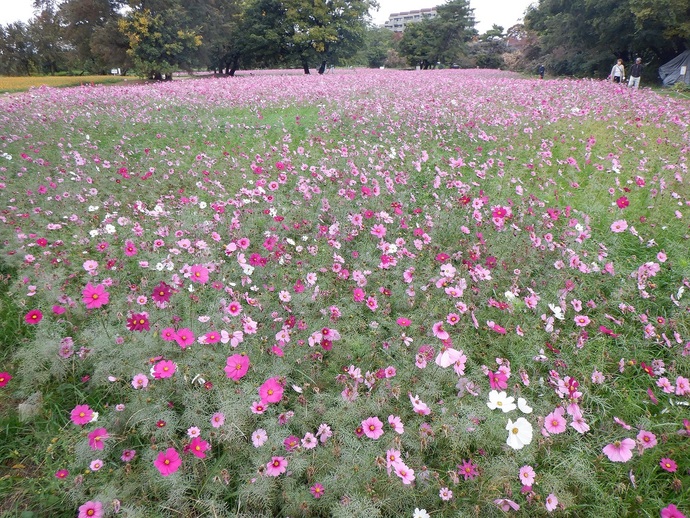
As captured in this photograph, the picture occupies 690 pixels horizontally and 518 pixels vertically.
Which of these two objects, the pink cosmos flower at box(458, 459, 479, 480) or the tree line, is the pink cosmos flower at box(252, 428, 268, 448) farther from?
the tree line

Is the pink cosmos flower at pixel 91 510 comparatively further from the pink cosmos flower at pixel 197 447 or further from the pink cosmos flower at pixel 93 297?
the pink cosmos flower at pixel 93 297

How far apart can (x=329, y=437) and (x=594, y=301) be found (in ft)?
8.15

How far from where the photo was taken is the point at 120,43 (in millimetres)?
21547

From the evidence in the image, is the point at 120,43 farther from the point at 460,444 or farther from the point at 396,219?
the point at 460,444

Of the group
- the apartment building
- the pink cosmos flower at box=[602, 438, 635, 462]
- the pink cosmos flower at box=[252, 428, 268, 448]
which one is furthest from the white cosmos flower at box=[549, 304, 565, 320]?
the apartment building

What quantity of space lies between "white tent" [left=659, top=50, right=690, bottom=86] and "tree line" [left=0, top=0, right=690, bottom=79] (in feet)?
2.60

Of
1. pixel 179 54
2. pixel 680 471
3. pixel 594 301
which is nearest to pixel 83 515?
pixel 680 471

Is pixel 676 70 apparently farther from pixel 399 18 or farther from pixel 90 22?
pixel 399 18

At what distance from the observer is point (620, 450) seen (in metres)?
1.76

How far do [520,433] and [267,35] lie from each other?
31.3 metres

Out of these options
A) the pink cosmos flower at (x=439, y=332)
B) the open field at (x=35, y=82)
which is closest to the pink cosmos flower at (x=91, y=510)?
the pink cosmos flower at (x=439, y=332)

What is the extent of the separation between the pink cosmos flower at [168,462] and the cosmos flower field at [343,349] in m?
0.01

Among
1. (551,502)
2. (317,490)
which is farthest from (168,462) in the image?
(551,502)

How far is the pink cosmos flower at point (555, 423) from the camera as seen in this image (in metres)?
1.87
